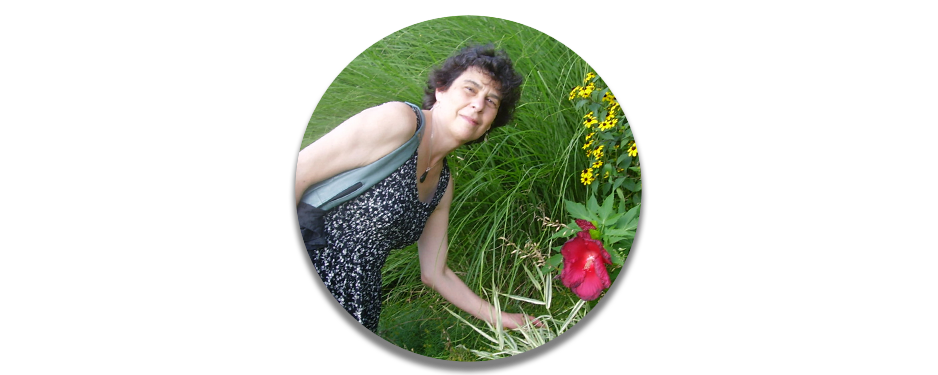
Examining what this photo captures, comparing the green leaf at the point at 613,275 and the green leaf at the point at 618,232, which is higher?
the green leaf at the point at 618,232

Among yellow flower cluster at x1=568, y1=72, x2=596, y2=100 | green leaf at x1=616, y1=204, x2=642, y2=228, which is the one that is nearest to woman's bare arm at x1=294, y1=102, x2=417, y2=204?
yellow flower cluster at x1=568, y1=72, x2=596, y2=100

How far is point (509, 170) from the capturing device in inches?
100

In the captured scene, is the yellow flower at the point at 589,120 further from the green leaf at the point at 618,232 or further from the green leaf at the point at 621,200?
the green leaf at the point at 618,232

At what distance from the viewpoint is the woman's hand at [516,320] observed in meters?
2.58

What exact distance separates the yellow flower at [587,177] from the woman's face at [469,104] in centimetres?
37

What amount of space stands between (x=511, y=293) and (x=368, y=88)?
→ 0.87m

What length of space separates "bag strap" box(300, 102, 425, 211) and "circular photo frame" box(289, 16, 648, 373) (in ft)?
0.07

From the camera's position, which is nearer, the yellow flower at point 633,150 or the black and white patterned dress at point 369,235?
the black and white patterned dress at point 369,235

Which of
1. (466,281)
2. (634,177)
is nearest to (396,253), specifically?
(466,281)

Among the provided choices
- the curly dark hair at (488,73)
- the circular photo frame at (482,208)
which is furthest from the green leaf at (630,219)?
the curly dark hair at (488,73)

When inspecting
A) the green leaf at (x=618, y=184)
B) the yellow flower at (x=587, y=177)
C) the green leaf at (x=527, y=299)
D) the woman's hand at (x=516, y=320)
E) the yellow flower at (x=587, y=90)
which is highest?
→ the yellow flower at (x=587, y=90)

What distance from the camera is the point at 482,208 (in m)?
2.54

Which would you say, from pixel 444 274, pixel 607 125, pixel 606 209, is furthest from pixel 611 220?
pixel 444 274
